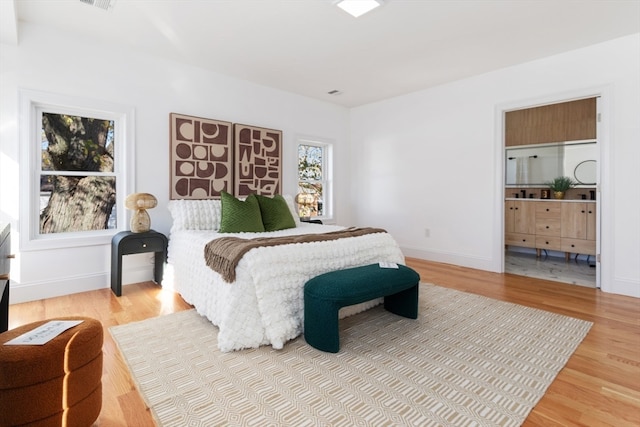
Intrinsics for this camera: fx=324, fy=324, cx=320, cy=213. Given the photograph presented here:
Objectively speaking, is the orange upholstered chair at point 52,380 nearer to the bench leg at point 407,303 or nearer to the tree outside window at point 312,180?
the bench leg at point 407,303

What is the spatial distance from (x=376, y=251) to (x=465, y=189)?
234 centimetres

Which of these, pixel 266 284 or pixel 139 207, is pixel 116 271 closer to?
pixel 139 207

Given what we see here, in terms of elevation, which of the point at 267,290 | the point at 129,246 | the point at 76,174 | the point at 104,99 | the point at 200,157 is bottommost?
the point at 267,290

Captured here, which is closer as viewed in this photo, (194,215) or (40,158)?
(40,158)

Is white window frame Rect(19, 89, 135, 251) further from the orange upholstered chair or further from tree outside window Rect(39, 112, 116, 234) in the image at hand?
the orange upholstered chair

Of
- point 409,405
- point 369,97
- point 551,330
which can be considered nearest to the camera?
point 409,405

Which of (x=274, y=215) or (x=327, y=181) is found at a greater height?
(x=327, y=181)

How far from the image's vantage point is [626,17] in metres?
2.81

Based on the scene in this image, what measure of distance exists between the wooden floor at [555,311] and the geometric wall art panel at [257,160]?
170 centimetres

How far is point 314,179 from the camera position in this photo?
551cm

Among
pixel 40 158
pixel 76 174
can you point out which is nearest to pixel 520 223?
pixel 76 174

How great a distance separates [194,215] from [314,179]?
8.26 feet

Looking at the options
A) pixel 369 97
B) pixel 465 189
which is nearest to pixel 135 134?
pixel 369 97

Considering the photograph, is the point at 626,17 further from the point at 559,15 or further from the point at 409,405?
the point at 409,405
